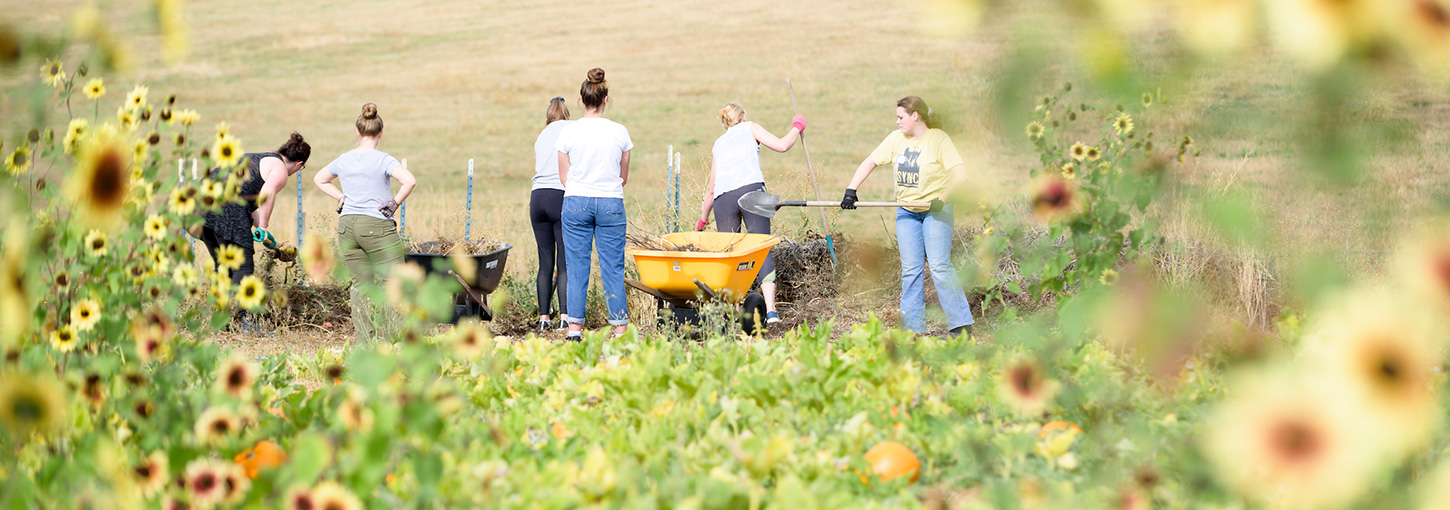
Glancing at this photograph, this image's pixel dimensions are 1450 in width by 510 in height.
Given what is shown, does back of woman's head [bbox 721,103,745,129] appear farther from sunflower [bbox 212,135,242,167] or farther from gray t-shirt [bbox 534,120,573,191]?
sunflower [bbox 212,135,242,167]

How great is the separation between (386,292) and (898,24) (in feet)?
97.7

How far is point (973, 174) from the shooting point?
4.45 ft

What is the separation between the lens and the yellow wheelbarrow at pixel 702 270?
5.07 meters

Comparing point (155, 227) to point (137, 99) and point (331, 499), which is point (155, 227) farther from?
point (331, 499)

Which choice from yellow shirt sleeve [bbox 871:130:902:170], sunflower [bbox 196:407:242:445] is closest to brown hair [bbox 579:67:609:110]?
yellow shirt sleeve [bbox 871:130:902:170]

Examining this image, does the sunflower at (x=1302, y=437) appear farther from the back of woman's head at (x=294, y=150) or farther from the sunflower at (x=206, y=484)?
the back of woman's head at (x=294, y=150)

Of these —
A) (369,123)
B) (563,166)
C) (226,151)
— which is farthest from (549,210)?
(226,151)

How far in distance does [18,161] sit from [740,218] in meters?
4.14

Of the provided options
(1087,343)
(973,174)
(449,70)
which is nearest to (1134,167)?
(1087,343)

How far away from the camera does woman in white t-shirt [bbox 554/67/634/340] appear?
15.6 ft

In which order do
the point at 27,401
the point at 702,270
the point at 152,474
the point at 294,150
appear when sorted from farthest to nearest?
the point at 294,150 < the point at 702,270 < the point at 152,474 < the point at 27,401

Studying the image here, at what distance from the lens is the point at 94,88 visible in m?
2.13

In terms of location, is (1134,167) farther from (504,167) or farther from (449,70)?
(449,70)

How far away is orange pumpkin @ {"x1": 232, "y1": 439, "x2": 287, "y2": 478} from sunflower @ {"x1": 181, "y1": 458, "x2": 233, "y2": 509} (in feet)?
0.78
